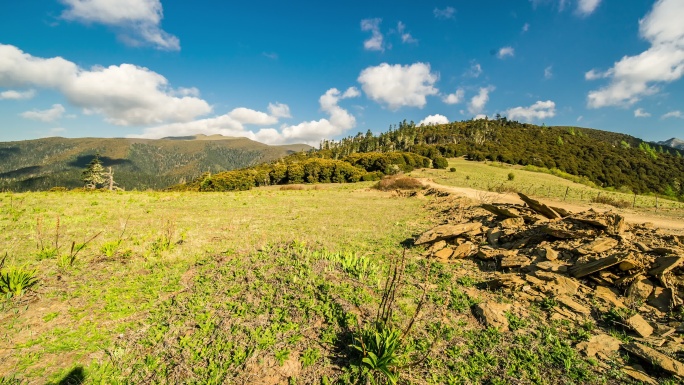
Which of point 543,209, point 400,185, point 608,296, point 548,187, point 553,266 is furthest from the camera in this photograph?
point 400,185

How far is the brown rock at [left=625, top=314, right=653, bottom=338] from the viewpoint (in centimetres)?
515

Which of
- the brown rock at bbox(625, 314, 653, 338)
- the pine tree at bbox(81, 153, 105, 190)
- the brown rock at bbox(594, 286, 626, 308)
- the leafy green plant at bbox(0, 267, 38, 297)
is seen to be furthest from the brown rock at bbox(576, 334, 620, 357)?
the pine tree at bbox(81, 153, 105, 190)

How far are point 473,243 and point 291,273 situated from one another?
728cm

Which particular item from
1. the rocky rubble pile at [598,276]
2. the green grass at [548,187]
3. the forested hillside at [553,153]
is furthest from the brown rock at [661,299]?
the forested hillside at [553,153]

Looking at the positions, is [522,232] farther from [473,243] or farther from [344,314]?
[344,314]

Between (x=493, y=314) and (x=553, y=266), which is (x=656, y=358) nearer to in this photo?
(x=493, y=314)

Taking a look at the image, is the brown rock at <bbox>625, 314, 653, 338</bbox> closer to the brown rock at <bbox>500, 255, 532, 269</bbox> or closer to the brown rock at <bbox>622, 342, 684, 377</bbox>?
the brown rock at <bbox>622, 342, 684, 377</bbox>

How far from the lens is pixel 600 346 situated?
4797mm

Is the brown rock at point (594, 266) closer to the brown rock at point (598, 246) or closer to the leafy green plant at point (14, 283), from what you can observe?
the brown rock at point (598, 246)

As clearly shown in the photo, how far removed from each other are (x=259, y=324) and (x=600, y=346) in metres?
5.90

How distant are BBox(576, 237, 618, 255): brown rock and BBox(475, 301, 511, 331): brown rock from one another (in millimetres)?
3727

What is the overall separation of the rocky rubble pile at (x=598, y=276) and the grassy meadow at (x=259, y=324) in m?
0.41

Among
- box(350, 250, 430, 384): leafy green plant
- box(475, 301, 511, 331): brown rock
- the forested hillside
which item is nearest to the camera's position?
box(350, 250, 430, 384): leafy green plant

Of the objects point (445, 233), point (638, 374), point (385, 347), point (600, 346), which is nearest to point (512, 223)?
point (445, 233)
